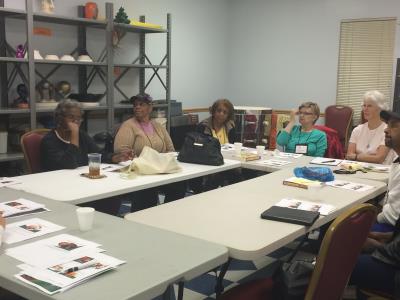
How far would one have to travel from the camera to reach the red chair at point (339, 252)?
1500 mm

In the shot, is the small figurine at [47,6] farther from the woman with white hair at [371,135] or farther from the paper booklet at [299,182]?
the woman with white hair at [371,135]

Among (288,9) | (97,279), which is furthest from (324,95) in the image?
(97,279)

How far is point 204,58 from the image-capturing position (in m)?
6.83

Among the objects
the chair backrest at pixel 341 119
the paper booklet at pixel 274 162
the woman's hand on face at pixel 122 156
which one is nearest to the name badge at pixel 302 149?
the paper booklet at pixel 274 162

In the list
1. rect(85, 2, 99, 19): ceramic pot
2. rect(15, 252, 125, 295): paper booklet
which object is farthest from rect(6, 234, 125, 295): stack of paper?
rect(85, 2, 99, 19): ceramic pot

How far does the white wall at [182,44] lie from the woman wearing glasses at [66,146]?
169 centimetres

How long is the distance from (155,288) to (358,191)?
1.77 m

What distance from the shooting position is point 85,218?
180 centimetres

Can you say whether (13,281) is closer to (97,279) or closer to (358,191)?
(97,279)

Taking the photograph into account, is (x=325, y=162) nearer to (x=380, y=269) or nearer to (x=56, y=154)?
(x=380, y=269)

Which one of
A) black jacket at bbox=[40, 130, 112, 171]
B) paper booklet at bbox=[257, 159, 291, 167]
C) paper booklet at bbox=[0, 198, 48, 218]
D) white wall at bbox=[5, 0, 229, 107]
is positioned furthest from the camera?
white wall at bbox=[5, 0, 229, 107]

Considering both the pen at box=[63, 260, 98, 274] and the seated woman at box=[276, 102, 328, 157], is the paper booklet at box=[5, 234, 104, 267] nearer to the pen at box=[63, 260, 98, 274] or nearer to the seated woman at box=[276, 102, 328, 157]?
the pen at box=[63, 260, 98, 274]

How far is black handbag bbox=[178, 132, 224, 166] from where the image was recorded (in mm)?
3424

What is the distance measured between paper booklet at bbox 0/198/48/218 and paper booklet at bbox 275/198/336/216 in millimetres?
1177
